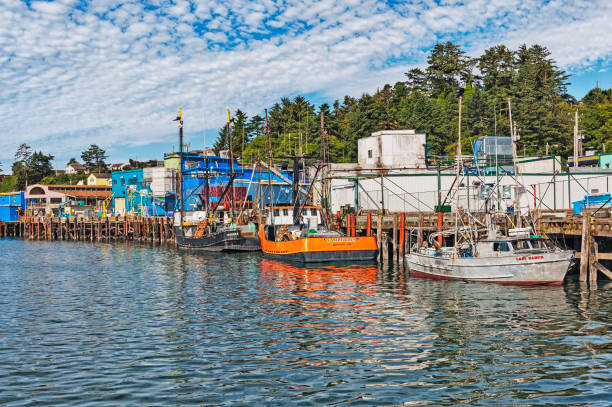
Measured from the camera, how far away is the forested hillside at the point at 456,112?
278ft

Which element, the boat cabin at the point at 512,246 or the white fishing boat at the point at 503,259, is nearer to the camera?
the white fishing boat at the point at 503,259

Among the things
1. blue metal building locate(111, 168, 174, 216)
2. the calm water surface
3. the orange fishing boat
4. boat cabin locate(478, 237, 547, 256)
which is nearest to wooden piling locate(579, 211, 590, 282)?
the calm water surface

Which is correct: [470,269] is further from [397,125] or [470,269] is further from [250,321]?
[397,125]

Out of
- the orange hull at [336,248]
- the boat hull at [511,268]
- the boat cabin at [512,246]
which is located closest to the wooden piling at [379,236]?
the orange hull at [336,248]

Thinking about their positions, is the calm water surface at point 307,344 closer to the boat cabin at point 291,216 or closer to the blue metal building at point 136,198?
the boat cabin at point 291,216

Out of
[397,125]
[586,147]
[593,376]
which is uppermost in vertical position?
[397,125]

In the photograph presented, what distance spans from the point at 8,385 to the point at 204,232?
44757 millimetres

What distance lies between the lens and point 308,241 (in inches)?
1631

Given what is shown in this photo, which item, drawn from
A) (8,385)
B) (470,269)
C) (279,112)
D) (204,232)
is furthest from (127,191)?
(8,385)

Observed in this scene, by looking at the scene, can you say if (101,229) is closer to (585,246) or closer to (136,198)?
A: (136,198)

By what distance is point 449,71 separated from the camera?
12544cm

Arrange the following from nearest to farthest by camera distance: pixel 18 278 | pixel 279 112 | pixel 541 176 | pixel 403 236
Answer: pixel 18 278 < pixel 403 236 < pixel 541 176 < pixel 279 112

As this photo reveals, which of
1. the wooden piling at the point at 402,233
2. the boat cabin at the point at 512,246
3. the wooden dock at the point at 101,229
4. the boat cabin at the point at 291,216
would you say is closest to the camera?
the boat cabin at the point at 512,246

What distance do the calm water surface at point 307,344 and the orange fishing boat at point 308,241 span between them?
333 inches
